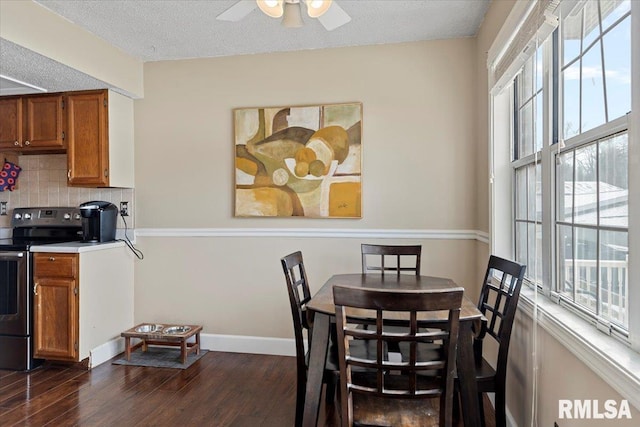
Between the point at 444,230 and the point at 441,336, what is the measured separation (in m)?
1.93

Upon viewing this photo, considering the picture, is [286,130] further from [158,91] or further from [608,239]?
[608,239]

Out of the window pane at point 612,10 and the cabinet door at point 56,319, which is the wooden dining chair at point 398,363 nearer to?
the window pane at point 612,10

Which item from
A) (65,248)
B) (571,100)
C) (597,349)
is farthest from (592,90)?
(65,248)

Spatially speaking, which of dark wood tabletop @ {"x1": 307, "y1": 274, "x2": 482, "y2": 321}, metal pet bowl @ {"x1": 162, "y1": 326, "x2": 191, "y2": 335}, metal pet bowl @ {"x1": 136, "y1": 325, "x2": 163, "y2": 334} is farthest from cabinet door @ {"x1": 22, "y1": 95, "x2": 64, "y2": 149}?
dark wood tabletop @ {"x1": 307, "y1": 274, "x2": 482, "y2": 321}

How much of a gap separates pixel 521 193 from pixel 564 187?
646 mm

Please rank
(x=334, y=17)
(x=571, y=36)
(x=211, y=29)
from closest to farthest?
(x=571, y=36), (x=334, y=17), (x=211, y=29)

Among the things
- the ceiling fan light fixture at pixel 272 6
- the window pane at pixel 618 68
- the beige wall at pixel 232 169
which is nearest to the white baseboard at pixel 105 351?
the beige wall at pixel 232 169

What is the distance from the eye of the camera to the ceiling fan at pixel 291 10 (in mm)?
1838

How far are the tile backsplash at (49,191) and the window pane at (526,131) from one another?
10.8 feet

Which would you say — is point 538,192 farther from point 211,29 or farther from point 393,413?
point 211,29

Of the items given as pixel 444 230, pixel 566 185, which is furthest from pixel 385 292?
pixel 444 230

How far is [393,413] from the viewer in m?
1.55

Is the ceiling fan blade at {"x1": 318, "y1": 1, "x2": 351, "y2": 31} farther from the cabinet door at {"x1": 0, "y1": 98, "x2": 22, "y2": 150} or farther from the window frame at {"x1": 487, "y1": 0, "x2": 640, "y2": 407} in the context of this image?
the cabinet door at {"x1": 0, "y1": 98, "x2": 22, "y2": 150}

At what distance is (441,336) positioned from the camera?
1402 mm
